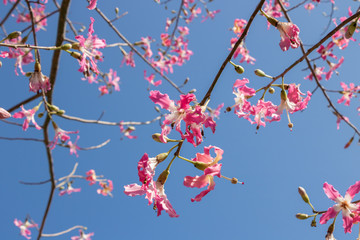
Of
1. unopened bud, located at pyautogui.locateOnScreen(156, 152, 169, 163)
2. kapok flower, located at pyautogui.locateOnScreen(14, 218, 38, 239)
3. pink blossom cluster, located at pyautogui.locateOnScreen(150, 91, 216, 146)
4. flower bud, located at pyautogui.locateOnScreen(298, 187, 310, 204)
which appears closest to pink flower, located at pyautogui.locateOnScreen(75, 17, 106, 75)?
pink blossom cluster, located at pyautogui.locateOnScreen(150, 91, 216, 146)

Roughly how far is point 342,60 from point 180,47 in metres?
2.92

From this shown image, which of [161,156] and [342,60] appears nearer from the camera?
[161,156]

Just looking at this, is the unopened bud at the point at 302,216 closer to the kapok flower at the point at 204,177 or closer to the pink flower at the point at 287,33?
the kapok flower at the point at 204,177

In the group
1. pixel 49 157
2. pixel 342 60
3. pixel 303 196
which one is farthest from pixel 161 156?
pixel 342 60

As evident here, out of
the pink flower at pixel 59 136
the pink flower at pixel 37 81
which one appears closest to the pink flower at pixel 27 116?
the pink flower at pixel 59 136

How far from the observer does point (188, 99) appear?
111 centimetres

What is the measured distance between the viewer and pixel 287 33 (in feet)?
4.23

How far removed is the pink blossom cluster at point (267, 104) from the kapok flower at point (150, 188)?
2.14ft

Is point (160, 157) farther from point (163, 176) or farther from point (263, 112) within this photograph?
point (263, 112)

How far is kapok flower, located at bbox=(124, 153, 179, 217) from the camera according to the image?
3.42 ft

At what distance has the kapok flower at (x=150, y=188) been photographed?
1.04 m

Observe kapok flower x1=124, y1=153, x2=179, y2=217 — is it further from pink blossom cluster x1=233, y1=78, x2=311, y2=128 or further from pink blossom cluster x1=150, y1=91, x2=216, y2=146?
pink blossom cluster x1=233, y1=78, x2=311, y2=128

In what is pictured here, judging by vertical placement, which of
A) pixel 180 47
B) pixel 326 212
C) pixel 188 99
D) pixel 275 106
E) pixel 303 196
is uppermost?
pixel 180 47

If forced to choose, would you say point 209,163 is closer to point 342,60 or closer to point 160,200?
point 160,200
